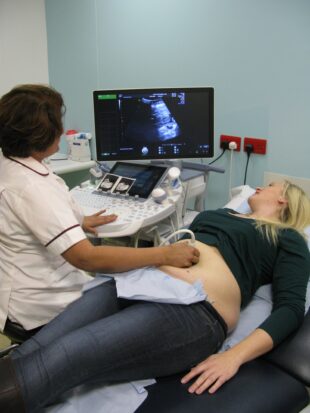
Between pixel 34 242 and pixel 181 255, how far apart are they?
0.49m

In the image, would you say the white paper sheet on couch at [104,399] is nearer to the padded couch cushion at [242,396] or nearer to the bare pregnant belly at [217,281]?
the padded couch cushion at [242,396]

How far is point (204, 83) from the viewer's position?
8.56ft

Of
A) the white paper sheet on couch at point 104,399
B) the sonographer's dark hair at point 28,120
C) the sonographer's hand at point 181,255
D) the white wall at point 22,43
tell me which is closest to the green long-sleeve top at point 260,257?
the sonographer's hand at point 181,255

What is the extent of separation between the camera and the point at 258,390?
1.21m

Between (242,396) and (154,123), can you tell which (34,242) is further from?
(154,123)

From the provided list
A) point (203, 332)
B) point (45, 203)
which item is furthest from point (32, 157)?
point (203, 332)

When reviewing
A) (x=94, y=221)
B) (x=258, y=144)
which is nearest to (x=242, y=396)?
(x=94, y=221)

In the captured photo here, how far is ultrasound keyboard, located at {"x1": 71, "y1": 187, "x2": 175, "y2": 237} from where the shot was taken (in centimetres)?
173

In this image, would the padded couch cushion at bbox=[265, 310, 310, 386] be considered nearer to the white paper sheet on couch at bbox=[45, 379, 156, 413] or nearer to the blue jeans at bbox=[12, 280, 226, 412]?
the blue jeans at bbox=[12, 280, 226, 412]

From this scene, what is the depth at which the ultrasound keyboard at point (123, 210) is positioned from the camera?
5.66 ft

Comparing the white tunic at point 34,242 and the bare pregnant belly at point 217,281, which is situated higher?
the white tunic at point 34,242

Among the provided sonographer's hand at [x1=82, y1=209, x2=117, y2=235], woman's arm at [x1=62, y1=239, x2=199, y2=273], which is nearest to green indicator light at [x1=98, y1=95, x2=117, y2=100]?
sonographer's hand at [x1=82, y1=209, x2=117, y2=235]

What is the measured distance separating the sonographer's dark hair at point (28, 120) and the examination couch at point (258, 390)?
0.81m

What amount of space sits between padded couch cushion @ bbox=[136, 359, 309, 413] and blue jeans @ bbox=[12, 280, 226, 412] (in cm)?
8
